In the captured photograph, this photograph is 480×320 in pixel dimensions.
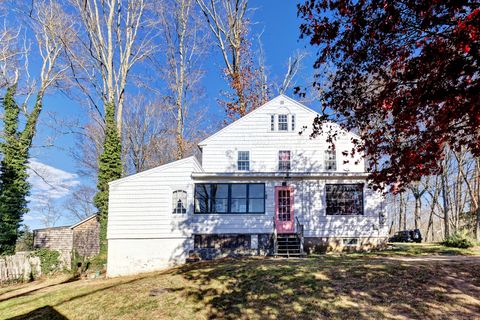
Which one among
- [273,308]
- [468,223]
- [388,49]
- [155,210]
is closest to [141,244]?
[155,210]

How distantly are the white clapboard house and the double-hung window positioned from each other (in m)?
1.75

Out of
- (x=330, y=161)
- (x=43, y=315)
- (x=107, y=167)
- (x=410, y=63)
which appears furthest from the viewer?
(x=107, y=167)

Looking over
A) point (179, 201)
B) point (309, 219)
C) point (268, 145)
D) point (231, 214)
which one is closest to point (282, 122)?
point (268, 145)

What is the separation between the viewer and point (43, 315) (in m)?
10.1

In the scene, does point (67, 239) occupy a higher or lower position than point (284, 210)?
lower

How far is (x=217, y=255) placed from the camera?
15.9 m

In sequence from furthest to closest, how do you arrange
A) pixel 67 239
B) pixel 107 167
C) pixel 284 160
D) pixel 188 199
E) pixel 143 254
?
pixel 107 167
pixel 67 239
pixel 284 160
pixel 188 199
pixel 143 254

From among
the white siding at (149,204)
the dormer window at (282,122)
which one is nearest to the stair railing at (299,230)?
the dormer window at (282,122)

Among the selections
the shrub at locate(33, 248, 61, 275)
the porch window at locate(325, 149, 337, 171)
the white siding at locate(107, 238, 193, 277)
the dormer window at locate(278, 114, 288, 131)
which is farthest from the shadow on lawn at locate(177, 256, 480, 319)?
the shrub at locate(33, 248, 61, 275)

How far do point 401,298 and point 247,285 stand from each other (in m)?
4.09

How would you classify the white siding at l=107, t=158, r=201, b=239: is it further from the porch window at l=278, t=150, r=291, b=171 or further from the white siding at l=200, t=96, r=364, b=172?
the porch window at l=278, t=150, r=291, b=171

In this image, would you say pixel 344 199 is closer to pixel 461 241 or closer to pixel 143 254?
pixel 461 241

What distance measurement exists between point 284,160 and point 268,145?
1.20 m

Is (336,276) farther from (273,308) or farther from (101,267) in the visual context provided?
(101,267)
